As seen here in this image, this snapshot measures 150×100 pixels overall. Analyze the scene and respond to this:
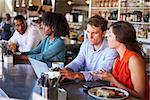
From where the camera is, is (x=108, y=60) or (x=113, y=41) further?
(x=108, y=60)

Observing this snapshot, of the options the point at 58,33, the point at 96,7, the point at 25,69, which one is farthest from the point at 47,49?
the point at 96,7

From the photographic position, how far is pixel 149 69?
2191 mm

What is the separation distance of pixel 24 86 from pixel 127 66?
73cm

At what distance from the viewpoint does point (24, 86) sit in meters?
1.83

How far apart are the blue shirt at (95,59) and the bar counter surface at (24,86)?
0.36 meters

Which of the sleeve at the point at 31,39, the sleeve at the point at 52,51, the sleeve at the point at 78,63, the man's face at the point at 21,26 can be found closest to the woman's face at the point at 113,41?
the sleeve at the point at 78,63

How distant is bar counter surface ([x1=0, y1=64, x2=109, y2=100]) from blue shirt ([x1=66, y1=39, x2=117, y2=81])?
356 millimetres

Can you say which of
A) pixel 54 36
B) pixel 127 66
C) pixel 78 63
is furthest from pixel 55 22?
pixel 127 66

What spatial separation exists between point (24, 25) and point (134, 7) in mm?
2785

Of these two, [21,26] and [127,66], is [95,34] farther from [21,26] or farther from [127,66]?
[21,26]

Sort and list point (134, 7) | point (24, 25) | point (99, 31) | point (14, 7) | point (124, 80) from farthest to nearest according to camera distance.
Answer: point (14, 7) → point (134, 7) → point (24, 25) → point (99, 31) → point (124, 80)

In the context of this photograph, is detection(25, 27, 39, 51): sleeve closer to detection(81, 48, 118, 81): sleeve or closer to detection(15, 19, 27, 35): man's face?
detection(15, 19, 27, 35): man's face

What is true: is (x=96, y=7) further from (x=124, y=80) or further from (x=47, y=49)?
(x=124, y=80)

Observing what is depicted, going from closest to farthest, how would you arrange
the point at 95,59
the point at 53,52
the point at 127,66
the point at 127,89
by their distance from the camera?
the point at 127,89 < the point at 127,66 < the point at 95,59 < the point at 53,52
